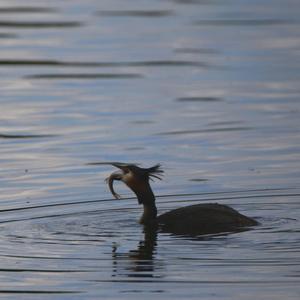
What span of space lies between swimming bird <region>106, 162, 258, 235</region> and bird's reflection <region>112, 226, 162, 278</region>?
382mm

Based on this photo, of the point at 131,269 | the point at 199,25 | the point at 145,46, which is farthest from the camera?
the point at 199,25

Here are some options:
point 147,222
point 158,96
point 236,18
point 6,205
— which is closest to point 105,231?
point 147,222

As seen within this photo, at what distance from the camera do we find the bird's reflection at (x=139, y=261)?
467 inches

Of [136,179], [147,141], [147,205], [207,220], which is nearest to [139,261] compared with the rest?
[207,220]

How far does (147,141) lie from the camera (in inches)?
707

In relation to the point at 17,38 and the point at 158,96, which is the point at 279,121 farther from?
the point at 17,38

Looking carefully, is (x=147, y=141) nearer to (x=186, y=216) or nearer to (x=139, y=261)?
(x=186, y=216)

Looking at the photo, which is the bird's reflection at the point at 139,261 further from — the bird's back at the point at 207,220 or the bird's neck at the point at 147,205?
the bird's neck at the point at 147,205

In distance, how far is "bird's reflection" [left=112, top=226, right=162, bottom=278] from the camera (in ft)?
38.9

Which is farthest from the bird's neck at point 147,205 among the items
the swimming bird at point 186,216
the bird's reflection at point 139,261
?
the bird's reflection at point 139,261

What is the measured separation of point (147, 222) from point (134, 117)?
6.16 metres

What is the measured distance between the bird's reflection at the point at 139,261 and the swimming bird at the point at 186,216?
38cm

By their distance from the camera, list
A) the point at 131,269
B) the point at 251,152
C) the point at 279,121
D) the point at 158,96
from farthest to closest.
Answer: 1. the point at 158,96
2. the point at 279,121
3. the point at 251,152
4. the point at 131,269

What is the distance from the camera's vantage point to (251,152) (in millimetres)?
17078
